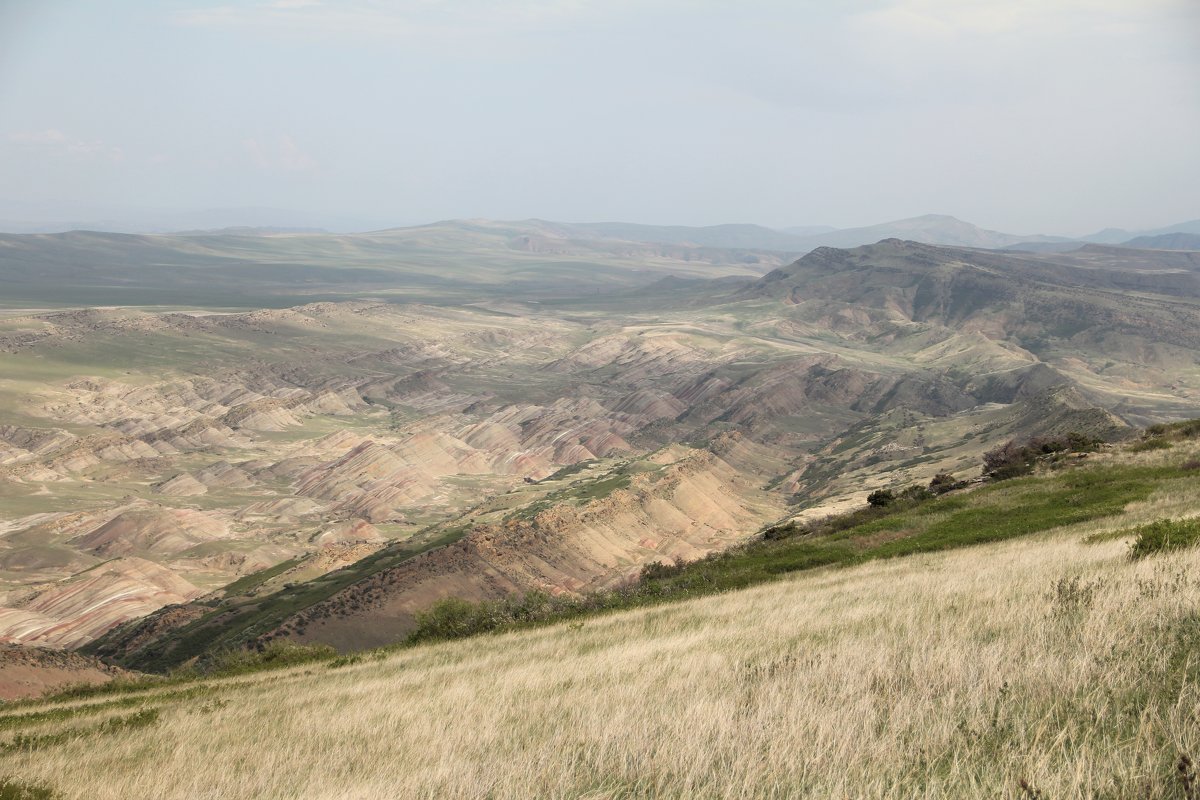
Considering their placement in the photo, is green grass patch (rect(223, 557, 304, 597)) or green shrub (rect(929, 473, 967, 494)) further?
green grass patch (rect(223, 557, 304, 597))

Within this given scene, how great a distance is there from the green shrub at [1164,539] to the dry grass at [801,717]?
0.54 metres

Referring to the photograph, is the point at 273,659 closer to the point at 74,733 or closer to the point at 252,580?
the point at 74,733

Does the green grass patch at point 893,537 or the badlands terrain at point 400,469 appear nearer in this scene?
the green grass patch at point 893,537

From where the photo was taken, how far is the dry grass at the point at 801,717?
5.28 m

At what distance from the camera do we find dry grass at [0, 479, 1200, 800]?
528 centimetres

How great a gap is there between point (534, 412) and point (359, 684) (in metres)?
149

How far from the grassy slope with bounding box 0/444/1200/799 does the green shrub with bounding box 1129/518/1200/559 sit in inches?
13.7

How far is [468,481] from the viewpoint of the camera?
434 ft

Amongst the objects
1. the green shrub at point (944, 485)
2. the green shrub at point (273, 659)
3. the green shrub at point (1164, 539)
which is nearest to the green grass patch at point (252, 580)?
the green shrub at point (273, 659)

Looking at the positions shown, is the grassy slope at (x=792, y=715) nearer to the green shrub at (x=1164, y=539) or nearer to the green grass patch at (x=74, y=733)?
the green grass patch at (x=74, y=733)

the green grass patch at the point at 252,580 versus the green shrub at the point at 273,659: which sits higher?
the green shrub at the point at 273,659

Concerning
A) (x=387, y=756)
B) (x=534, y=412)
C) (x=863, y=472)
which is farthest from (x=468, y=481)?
(x=387, y=756)

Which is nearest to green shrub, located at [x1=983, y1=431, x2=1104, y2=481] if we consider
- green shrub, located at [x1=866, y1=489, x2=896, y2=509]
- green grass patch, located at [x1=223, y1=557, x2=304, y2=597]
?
green shrub, located at [x1=866, y1=489, x2=896, y2=509]

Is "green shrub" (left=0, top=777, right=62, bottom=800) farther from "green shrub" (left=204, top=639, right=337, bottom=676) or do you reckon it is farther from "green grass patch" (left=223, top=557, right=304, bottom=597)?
"green grass patch" (left=223, top=557, right=304, bottom=597)
